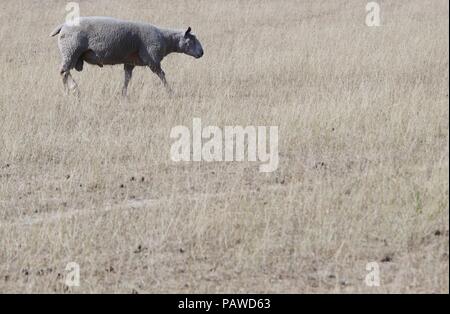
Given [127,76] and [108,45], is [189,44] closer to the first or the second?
[127,76]

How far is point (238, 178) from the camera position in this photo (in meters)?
8.87

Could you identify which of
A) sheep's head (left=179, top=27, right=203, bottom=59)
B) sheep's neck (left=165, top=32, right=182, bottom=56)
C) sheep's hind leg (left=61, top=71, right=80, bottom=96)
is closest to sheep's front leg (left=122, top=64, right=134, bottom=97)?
sheep's hind leg (left=61, top=71, right=80, bottom=96)

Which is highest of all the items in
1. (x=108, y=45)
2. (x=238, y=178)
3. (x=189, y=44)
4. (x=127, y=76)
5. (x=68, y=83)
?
(x=189, y=44)

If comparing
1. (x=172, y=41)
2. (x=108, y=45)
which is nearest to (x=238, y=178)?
(x=108, y=45)

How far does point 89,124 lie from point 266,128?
8.17ft

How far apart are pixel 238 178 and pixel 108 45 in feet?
21.7

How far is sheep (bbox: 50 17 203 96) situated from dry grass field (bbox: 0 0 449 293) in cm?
46

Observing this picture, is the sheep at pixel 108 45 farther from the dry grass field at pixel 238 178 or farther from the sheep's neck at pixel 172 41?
the dry grass field at pixel 238 178

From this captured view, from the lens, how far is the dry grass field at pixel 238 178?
20.6 ft

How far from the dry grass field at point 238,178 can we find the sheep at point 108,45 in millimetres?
459

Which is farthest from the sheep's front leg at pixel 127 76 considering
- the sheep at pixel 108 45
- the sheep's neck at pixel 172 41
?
the sheep's neck at pixel 172 41

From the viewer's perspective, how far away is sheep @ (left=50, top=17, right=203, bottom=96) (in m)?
14.7

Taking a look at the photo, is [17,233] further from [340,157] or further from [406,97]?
[406,97]
